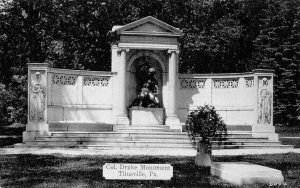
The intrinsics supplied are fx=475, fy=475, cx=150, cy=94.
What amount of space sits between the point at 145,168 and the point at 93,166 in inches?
146

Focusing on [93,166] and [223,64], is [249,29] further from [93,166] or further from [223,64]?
[93,166]

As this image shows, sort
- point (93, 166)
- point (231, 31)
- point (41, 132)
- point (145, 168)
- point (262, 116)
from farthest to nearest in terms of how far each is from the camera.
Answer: point (231, 31) → point (262, 116) → point (41, 132) → point (93, 166) → point (145, 168)

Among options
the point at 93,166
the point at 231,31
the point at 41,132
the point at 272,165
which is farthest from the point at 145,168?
the point at 231,31

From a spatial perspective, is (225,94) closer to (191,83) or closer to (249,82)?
(249,82)

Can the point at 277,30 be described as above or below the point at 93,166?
above

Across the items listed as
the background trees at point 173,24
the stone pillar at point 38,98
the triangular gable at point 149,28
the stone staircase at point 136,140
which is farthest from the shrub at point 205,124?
the background trees at point 173,24

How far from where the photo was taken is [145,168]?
29.5 ft

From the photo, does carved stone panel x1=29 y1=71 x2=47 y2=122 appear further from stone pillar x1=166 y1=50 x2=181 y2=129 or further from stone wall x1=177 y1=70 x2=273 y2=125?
stone wall x1=177 y1=70 x2=273 y2=125

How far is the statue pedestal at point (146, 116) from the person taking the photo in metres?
22.0

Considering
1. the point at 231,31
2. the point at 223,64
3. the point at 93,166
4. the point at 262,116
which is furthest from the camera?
the point at 223,64

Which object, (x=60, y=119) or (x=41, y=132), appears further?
(x=60, y=119)

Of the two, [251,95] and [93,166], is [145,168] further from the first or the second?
[251,95]

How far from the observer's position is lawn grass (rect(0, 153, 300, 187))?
32.1ft

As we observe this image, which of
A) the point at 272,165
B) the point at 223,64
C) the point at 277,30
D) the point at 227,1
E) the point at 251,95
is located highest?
the point at 227,1
